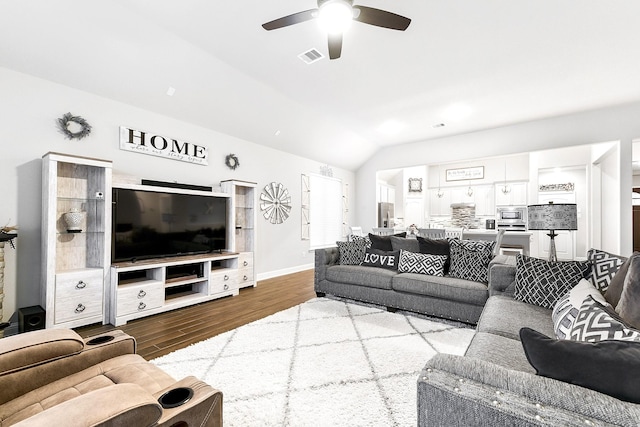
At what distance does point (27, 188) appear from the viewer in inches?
116

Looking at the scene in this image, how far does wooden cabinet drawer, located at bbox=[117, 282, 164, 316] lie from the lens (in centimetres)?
311

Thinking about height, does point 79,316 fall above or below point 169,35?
below

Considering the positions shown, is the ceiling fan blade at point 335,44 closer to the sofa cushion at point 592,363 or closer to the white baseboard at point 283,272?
the sofa cushion at point 592,363

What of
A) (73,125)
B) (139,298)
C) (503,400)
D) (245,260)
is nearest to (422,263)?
(245,260)

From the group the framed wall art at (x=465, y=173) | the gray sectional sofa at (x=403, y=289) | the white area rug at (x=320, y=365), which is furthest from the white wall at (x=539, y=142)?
the white area rug at (x=320, y=365)

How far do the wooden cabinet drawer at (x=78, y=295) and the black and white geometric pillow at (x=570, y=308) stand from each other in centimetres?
389

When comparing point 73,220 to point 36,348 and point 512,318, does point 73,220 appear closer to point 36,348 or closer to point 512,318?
point 36,348

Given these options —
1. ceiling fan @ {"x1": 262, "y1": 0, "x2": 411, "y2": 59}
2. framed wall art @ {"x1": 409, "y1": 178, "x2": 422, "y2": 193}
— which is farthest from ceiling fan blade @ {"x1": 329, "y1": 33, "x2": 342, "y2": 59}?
framed wall art @ {"x1": 409, "y1": 178, "x2": 422, "y2": 193}

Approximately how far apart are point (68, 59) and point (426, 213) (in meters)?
8.09

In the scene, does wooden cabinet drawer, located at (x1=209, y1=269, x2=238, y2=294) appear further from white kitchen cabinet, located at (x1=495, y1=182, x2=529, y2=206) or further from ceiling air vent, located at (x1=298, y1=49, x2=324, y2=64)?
white kitchen cabinet, located at (x1=495, y1=182, x2=529, y2=206)

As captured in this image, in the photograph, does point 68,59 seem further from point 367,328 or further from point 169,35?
point 367,328

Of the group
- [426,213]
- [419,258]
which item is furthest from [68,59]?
[426,213]

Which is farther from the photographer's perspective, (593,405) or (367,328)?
(367,328)

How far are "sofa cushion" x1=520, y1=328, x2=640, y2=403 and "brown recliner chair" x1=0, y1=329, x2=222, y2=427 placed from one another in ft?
3.57
